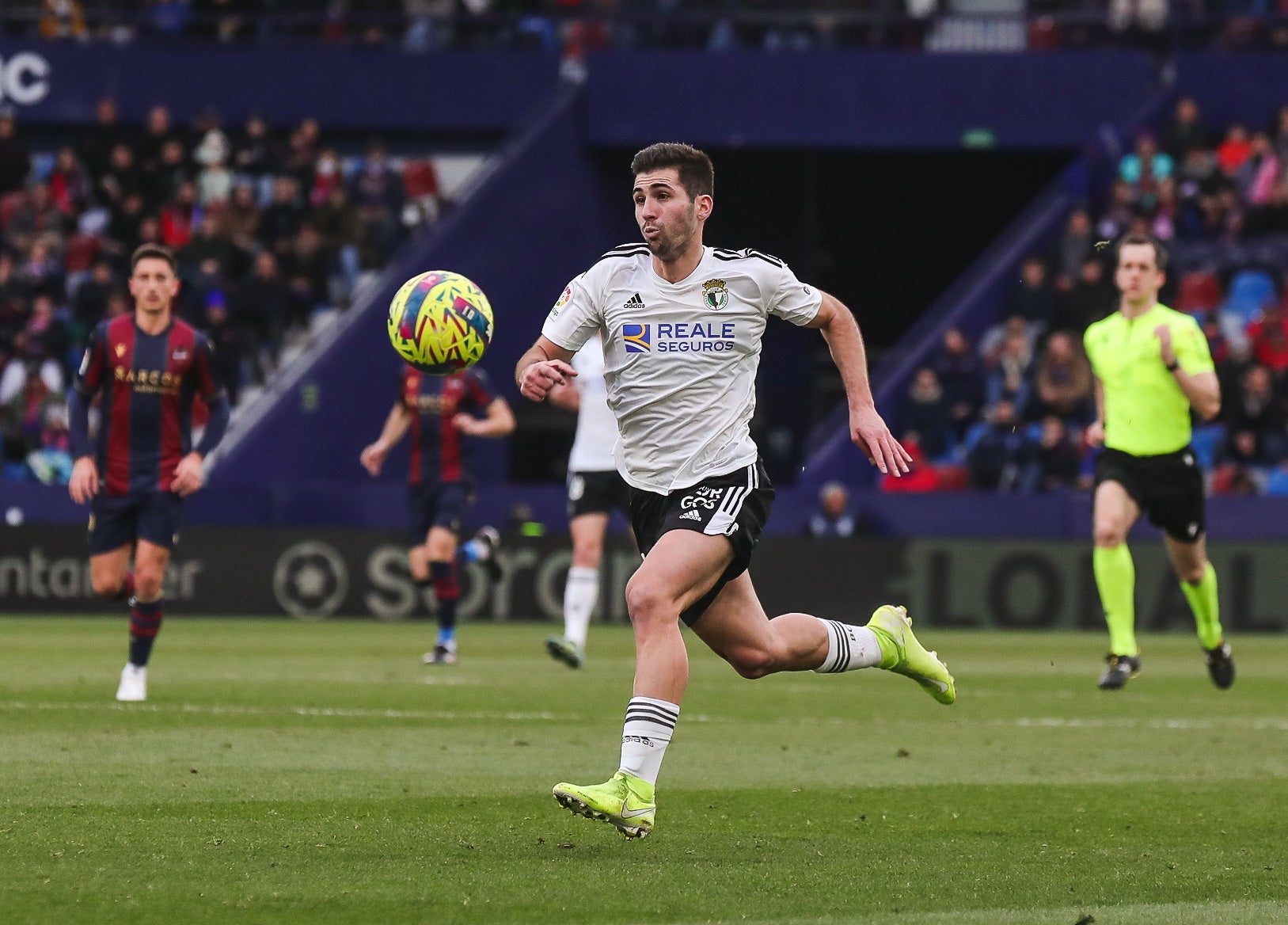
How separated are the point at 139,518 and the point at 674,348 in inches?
210

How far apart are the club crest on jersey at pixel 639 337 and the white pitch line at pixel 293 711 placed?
4.33 meters

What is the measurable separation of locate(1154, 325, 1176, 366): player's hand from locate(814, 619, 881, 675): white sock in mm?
5019

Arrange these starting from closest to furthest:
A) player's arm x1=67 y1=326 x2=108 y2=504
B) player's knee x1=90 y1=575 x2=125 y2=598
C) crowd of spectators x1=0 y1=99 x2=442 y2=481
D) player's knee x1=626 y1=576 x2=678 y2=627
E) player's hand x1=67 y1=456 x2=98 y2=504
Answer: player's knee x1=626 y1=576 x2=678 y2=627, player's hand x1=67 y1=456 x2=98 y2=504, player's arm x1=67 y1=326 x2=108 y2=504, player's knee x1=90 y1=575 x2=125 y2=598, crowd of spectators x1=0 y1=99 x2=442 y2=481

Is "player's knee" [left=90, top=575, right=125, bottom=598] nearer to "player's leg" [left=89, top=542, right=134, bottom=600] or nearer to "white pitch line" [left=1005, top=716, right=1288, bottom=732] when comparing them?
"player's leg" [left=89, top=542, right=134, bottom=600]

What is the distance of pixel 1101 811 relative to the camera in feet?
26.2

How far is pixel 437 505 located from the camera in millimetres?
16734

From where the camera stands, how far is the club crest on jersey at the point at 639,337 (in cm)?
735

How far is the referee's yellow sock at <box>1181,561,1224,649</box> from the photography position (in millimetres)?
13508

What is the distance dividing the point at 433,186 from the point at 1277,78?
1140 centimetres

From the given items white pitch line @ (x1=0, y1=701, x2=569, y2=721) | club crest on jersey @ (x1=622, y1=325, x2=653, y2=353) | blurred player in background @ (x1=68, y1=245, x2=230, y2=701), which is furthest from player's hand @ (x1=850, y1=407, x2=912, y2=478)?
blurred player in background @ (x1=68, y1=245, x2=230, y2=701)

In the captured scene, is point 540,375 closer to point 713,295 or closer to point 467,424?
point 713,295

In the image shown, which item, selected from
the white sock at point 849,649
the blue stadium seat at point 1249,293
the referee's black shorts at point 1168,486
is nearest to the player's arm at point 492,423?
the referee's black shorts at point 1168,486

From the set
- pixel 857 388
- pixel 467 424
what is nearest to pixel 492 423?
pixel 467 424

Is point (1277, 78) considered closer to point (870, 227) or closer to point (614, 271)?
point (870, 227)
